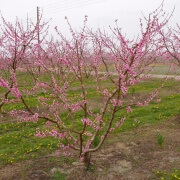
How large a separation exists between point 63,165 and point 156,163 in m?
2.49

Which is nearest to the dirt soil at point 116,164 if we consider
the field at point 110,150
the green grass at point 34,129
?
the field at point 110,150

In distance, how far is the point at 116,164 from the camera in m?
7.22

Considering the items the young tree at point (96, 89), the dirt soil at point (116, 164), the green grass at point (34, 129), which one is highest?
the young tree at point (96, 89)

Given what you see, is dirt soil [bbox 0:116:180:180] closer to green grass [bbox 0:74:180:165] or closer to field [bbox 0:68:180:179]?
field [bbox 0:68:180:179]

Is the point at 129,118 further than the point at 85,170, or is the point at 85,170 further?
the point at 129,118

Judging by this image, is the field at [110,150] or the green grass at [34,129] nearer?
the field at [110,150]

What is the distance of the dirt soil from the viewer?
22.0 ft

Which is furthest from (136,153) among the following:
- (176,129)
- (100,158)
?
(176,129)

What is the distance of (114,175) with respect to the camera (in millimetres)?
6668

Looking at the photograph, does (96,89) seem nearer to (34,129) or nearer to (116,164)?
(116,164)

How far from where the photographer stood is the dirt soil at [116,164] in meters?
6.70

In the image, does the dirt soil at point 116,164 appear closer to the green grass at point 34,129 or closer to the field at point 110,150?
the field at point 110,150

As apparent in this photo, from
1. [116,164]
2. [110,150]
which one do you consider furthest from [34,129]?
[116,164]

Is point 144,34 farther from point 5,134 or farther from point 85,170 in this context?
point 5,134
